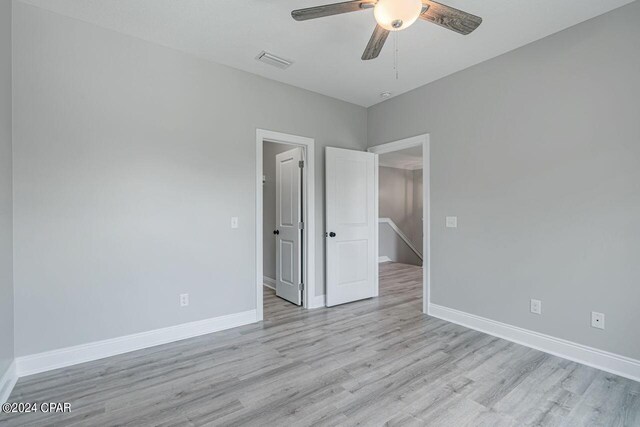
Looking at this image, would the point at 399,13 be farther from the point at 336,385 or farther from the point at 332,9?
the point at 336,385

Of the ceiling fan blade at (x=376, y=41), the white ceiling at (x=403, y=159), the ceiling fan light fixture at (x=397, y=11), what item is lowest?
the ceiling fan light fixture at (x=397, y=11)

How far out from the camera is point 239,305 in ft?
10.5

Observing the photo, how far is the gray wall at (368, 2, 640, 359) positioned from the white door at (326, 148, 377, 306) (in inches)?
36.7

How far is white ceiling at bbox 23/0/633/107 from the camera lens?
7.29 ft

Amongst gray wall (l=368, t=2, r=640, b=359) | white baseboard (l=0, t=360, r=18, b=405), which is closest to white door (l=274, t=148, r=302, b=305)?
gray wall (l=368, t=2, r=640, b=359)

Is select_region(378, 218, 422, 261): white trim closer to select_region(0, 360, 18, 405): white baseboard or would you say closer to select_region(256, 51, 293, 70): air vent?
select_region(256, 51, 293, 70): air vent

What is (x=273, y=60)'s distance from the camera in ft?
9.79

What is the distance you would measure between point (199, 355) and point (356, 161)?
288 cm

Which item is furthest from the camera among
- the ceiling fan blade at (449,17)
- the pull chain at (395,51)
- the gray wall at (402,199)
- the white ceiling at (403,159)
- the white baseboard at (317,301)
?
the gray wall at (402,199)

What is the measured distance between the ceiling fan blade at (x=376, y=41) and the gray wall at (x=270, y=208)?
8.89ft

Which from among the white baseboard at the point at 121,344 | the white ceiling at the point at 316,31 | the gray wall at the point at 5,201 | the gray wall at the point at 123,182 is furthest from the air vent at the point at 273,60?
the white baseboard at the point at 121,344

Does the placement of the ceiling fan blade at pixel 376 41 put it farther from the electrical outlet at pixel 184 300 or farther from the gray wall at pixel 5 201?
the electrical outlet at pixel 184 300

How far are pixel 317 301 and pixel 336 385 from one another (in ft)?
A: 5.74

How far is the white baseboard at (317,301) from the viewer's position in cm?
376
